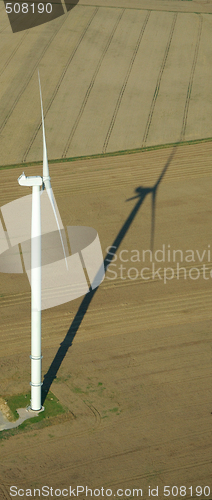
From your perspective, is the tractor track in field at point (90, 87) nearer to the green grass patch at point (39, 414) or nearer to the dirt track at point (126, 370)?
the dirt track at point (126, 370)

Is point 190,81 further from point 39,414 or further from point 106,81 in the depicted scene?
point 39,414

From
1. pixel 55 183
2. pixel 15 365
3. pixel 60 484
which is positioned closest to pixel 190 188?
pixel 55 183

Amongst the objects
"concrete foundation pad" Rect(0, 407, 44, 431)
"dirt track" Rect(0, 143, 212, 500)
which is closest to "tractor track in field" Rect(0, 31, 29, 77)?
"dirt track" Rect(0, 143, 212, 500)

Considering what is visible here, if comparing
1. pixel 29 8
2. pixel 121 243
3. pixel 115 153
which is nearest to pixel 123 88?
pixel 115 153

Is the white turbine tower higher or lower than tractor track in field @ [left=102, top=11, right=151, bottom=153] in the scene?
→ lower

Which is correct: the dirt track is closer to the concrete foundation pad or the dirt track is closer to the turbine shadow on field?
the turbine shadow on field

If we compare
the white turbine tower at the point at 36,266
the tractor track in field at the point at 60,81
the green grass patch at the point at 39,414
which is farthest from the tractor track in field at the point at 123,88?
the white turbine tower at the point at 36,266

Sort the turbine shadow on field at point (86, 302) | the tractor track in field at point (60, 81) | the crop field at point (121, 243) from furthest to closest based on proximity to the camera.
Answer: the tractor track in field at point (60, 81)
the turbine shadow on field at point (86, 302)
the crop field at point (121, 243)
